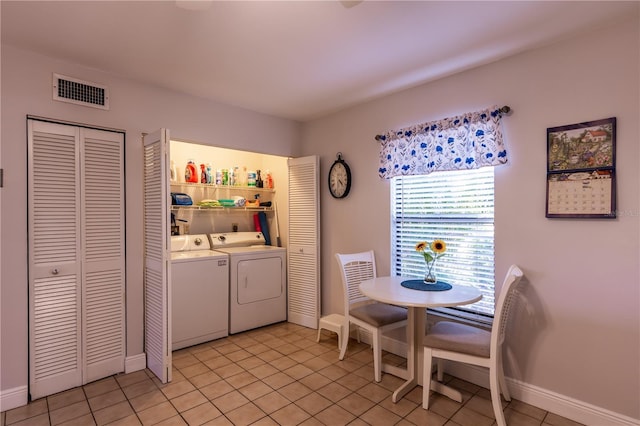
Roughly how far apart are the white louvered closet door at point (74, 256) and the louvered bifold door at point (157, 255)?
0.21 meters

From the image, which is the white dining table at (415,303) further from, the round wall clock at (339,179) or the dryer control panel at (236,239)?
the dryer control panel at (236,239)

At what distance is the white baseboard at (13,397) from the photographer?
2.29 meters

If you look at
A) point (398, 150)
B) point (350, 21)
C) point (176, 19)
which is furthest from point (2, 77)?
point (398, 150)

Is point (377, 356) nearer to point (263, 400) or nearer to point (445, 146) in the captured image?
point (263, 400)

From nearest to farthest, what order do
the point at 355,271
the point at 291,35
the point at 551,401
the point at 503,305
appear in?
1. the point at 503,305
2. the point at 291,35
3. the point at 551,401
4. the point at 355,271

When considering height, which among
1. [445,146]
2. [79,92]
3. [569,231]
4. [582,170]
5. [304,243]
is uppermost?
[79,92]

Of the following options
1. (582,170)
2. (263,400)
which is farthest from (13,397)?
(582,170)

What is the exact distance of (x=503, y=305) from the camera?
205 centimetres

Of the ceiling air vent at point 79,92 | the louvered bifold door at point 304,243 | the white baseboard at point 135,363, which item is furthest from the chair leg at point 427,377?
the ceiling air vent at point 79,92

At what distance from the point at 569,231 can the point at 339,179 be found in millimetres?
2167

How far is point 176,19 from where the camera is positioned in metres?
1.99

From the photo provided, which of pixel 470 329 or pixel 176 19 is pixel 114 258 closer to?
pixel 176 19

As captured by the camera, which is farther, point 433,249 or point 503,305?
point 433,249

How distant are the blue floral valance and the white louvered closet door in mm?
2447
